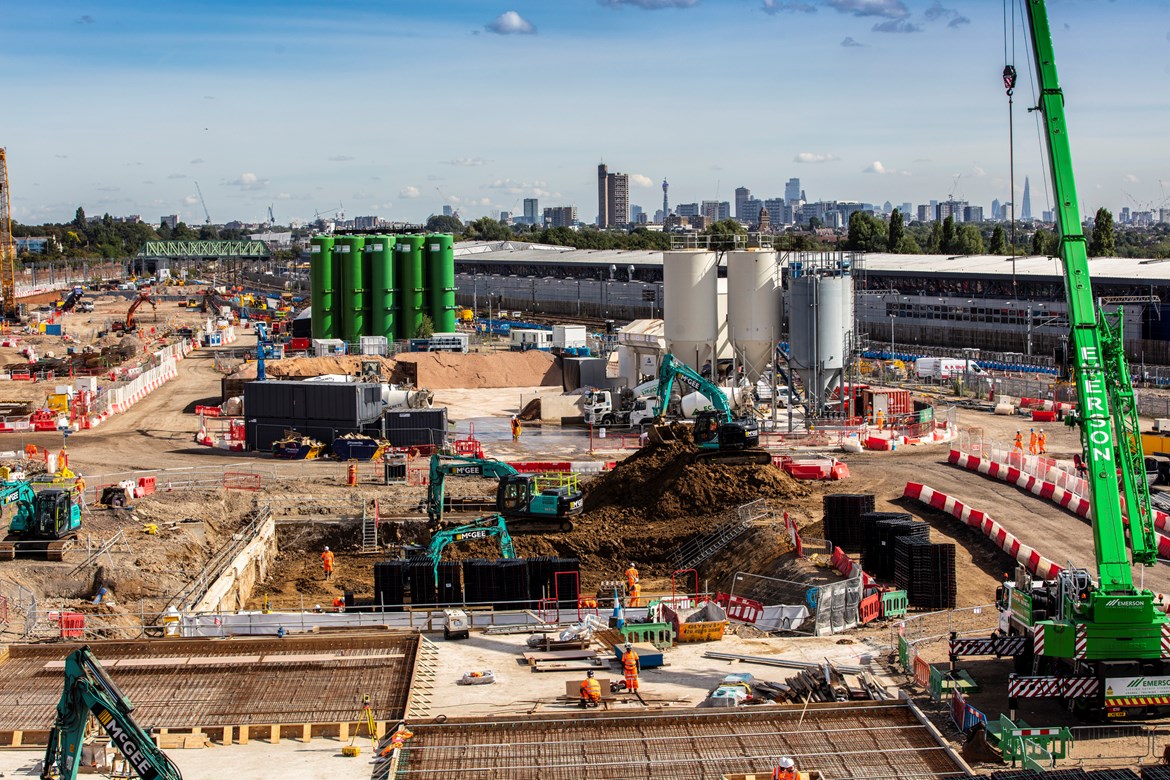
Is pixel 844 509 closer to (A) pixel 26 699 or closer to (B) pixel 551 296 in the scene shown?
(A) pixel 26 699

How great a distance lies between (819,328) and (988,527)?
788 inches

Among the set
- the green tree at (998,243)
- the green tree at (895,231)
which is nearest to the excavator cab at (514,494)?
the green tree at (998,243)

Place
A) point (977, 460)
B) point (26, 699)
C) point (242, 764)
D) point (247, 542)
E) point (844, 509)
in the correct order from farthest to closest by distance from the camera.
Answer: point (977, 460) < point (247, 542) < point (844, 509) < point (26, 699) < point (242, 764)

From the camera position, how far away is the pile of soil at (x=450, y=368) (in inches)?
2835

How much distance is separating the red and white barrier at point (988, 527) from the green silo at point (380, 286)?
53.8 m

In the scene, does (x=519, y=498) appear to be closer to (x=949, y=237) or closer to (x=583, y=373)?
(x=583, y=373)

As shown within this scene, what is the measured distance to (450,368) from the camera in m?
73.3

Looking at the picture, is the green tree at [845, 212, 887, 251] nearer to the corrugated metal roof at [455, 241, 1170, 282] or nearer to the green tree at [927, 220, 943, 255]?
the green tree at [927, 220, 943, 255]

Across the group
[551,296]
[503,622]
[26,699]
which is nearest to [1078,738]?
[503,622]

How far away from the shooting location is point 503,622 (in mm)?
29562

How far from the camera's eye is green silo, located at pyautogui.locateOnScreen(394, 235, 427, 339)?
91125 millimetres

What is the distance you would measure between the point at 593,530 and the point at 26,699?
19.0 meters

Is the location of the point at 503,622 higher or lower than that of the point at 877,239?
lower

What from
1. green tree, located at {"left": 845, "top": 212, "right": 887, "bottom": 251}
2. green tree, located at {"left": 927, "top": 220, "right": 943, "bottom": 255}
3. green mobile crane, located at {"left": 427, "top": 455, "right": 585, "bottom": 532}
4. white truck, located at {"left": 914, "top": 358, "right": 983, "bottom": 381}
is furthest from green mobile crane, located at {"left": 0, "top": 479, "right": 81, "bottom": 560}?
green tree, located at {"left": 927, "top": 220, "right": 943, "bottom": 255}
